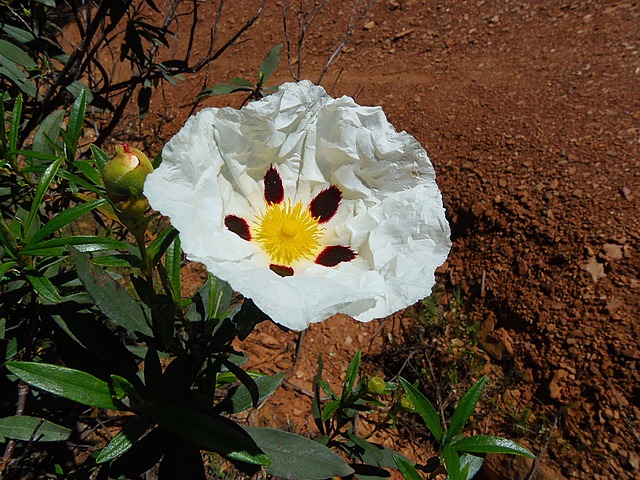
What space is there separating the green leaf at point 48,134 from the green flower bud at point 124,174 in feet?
2.67

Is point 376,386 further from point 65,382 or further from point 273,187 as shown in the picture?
point 65,382

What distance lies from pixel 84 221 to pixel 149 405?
3.25m

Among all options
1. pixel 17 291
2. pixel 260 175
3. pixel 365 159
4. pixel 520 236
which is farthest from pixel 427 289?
pixel 520 236

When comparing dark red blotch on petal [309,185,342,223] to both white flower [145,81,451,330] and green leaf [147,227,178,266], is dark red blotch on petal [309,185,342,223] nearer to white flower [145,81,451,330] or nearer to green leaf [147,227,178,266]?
white flower [145,81,451,330]

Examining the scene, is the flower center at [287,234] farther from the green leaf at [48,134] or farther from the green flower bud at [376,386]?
the green leaf at [48,134]

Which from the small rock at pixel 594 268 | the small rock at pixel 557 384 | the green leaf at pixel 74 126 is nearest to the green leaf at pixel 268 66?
the green leaf at pixel 74 126

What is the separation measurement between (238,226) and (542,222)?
2.89 meters

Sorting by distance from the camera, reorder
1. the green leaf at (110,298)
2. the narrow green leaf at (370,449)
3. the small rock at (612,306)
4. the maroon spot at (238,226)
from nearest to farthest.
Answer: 1. the green leaf at (110,298)
2. the maroon spot at (238,226)
3. the narrow green leaf at (370,449)
4. the small rock at (612,306)

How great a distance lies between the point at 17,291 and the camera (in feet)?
4.83

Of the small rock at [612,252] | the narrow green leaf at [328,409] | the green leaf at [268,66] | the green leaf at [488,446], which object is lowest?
the narrow green leaf at [328,409]

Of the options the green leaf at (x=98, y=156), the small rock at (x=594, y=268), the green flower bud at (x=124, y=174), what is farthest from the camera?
the small rock at (x=594, y=268)

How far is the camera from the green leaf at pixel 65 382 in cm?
113

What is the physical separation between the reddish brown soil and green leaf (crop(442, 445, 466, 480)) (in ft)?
5.01

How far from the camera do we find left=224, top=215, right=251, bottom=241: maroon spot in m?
1.47
